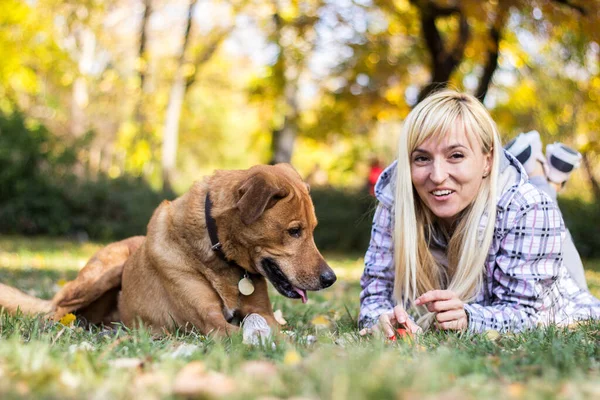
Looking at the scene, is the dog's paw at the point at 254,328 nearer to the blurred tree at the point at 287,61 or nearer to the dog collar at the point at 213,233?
the dog collar at the point at 213,233

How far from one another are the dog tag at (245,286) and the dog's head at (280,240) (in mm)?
101

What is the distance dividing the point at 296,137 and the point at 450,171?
16566 millimetres

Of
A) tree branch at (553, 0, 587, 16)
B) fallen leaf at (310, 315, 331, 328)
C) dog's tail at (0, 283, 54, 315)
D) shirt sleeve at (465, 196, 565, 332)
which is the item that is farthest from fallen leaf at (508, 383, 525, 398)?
tree branch at (553, 0, 587, 16)

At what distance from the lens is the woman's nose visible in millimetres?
4188

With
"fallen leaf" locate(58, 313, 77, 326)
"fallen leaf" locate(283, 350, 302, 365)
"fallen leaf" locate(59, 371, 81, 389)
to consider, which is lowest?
"fallen leaf" locate(58, 313, 77, 326)

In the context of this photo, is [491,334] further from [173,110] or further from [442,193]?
[173,110]

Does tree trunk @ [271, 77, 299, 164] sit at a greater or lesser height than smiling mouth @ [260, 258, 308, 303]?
greater

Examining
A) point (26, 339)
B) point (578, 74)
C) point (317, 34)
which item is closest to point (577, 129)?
point (578, 74)

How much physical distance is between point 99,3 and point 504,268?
71.1ft

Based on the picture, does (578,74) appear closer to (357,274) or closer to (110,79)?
(357,274)

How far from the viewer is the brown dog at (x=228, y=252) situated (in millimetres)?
4215

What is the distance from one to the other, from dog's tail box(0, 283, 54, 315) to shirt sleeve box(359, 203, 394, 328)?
2515 mm

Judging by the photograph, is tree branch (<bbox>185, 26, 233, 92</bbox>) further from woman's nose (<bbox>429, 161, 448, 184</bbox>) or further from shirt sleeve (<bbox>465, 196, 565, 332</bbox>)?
shirt sleeve (<bbox>465, 196, 565, 332</bbox>)

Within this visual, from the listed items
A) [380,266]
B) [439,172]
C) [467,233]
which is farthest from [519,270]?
[380,266]
